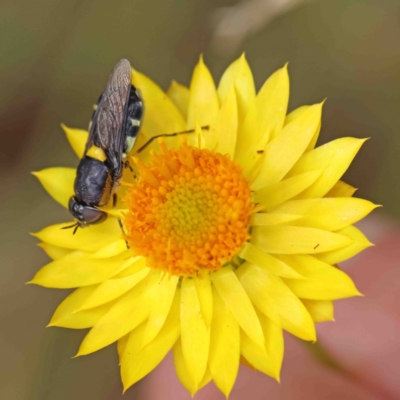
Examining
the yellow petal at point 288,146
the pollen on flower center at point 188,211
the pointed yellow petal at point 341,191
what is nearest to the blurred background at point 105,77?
the pointed yellow petal at point 341,191

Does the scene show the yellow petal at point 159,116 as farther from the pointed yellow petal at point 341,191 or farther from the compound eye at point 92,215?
the pointed yellow petal at point 341,191

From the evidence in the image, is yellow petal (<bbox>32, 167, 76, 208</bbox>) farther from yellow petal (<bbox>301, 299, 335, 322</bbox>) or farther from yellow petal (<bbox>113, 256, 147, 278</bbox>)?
yellow petal (<bbox>301, 299, 335, 322</bbox>)

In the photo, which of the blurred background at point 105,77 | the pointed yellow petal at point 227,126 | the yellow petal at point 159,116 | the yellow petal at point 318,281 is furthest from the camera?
the blurred background at point 105,77

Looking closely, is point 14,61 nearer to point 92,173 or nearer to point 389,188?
point 92,173

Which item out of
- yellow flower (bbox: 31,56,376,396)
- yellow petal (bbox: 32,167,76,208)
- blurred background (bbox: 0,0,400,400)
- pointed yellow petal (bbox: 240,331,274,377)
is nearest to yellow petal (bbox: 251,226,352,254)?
yellow flower (bbox: 31,56,376,396)

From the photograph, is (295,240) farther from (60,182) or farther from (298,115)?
(60,182)

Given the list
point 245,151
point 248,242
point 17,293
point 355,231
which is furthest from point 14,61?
point 355,231
